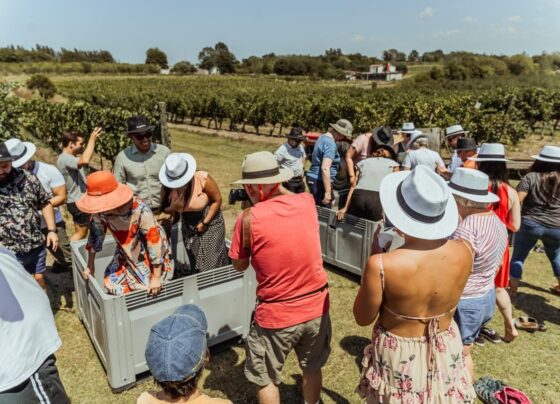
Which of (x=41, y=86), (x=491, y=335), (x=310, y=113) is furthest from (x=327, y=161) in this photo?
(x=41, y=86)

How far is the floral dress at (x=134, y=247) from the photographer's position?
3.10 m

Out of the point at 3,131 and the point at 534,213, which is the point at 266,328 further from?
the point at 3,131

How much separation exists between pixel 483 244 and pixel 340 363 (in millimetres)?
1793

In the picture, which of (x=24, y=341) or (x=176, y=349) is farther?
(x=24, y=341)

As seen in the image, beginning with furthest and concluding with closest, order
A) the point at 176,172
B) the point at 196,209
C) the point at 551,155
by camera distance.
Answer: the point at 551,155 → the point at 196,209 → the point at 176,172

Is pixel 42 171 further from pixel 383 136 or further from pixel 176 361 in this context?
pixel 383 136

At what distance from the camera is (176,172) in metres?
3.46

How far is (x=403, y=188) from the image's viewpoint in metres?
2.07

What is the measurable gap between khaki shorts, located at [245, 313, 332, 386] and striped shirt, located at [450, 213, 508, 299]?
42.9 inches

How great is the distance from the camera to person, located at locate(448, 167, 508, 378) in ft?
9.10

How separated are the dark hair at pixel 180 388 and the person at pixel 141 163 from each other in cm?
302

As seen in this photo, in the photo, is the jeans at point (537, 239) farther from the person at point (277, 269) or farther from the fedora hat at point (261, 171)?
the fedora hat at point (261, 171)

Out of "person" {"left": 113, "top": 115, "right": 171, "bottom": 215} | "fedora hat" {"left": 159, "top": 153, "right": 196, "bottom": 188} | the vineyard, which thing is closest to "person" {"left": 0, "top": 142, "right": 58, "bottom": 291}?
"person" {"left": 113, "top": 115, "right": 171, "bottom": 215}

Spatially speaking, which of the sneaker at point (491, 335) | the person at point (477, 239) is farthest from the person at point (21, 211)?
the sneaker at point (491, 335)
